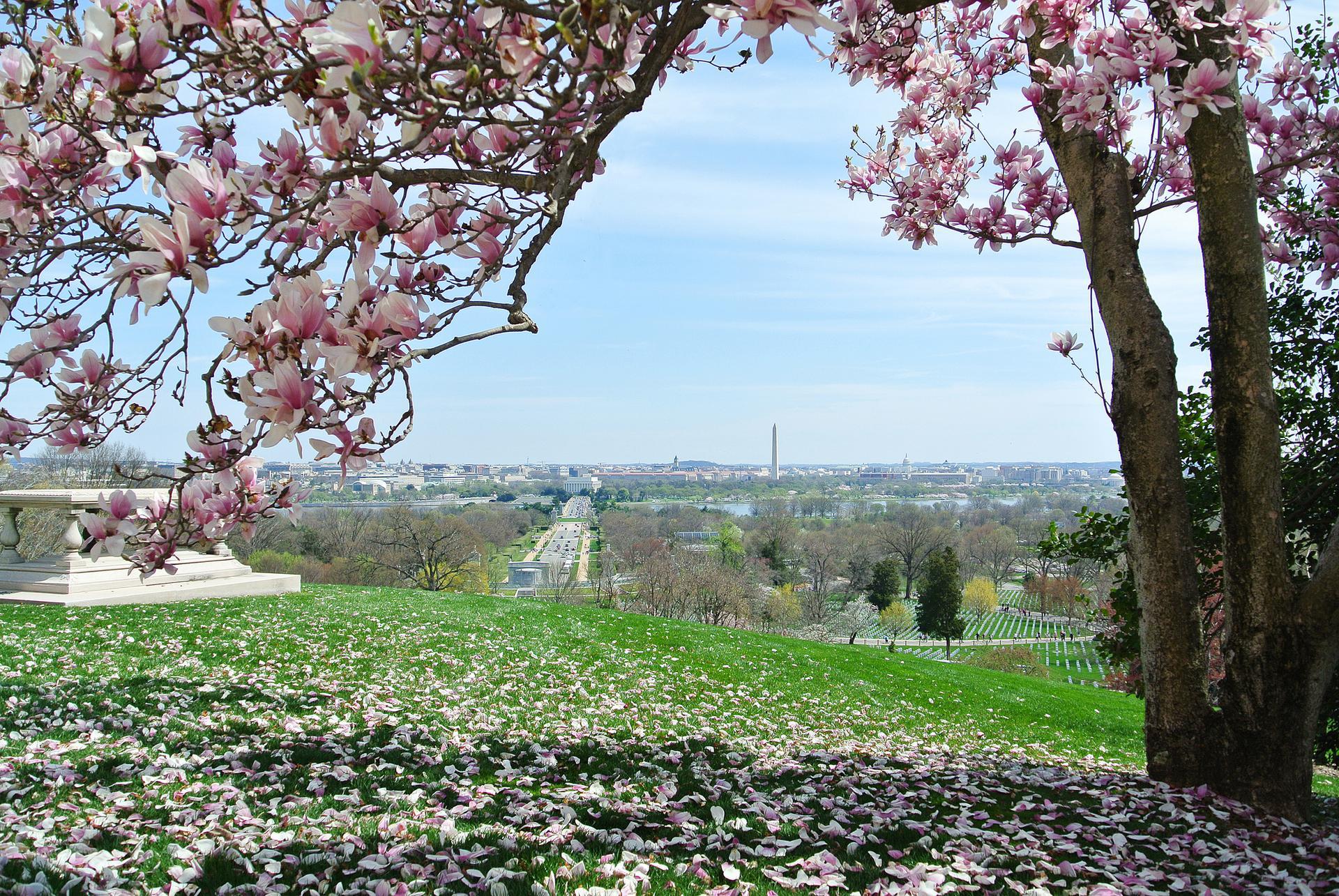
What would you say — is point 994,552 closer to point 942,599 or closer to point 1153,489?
point 942,599

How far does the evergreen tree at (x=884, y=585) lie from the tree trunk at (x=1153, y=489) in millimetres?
61108

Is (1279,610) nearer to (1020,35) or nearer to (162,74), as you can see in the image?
(1020,35)

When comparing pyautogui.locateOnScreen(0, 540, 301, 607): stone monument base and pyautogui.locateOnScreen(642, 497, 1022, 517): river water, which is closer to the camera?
pyautogui.locateOnScreen(0, 540, 301, 607): stone monument base

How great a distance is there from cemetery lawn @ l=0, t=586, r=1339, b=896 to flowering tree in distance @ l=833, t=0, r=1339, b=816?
0.48 metres

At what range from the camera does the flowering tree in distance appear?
3.89 m

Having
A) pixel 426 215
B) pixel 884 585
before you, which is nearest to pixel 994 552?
pixel 884 585

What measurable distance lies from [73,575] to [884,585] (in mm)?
59195

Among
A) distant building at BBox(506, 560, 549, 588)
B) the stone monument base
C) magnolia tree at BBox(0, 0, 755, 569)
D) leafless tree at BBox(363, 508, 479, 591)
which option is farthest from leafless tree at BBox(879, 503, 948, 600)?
magnolia tree at BBox(0, 0, 755, 569)

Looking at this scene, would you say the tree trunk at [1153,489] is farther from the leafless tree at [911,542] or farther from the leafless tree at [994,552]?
the leafless tree at [994,552]

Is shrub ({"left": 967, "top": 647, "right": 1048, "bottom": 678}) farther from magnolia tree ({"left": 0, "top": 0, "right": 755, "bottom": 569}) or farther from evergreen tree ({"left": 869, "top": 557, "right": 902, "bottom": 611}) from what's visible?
magnolia tree ({"left": 0, "top": 0, "right": 755, "bottom": 569})

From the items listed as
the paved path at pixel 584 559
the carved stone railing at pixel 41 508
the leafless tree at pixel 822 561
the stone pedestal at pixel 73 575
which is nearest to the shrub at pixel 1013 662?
the leafless tree at pixel 822 561

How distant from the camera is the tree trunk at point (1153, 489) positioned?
4.21m

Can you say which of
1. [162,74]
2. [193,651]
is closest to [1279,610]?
[162,74]

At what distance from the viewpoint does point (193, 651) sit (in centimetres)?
757
